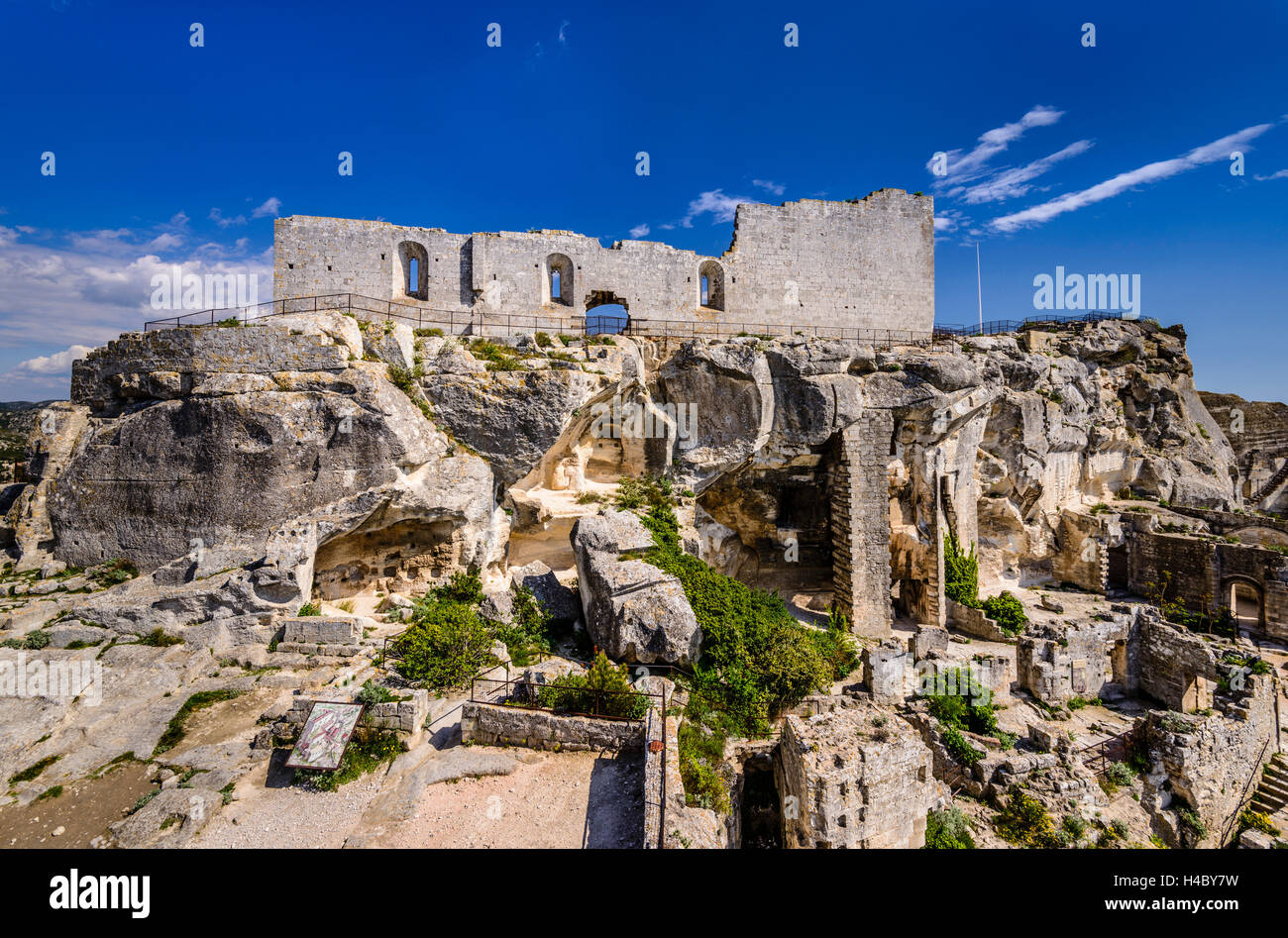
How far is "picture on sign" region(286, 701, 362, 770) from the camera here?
716 cm

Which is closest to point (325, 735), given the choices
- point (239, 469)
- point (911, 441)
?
point (239, 469)

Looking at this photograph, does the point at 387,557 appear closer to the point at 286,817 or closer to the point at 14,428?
the point at 286,817

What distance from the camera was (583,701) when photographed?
28.8 ft

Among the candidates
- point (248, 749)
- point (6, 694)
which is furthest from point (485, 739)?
point (6, 694)

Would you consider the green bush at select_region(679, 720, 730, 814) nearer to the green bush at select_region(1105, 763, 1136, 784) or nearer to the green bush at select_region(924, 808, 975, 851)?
the green bush at select_region(924, 808, 975, 851)

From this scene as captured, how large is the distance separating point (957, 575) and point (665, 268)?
15158 mm

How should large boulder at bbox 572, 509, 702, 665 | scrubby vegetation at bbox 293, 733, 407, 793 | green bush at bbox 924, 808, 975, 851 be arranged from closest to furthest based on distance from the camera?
scrubby vegetation at bbox 293, 733, 407, 793
green bush at bbox 924, 808, 975, 851
large boulder at bbox 572, 509, 702, 665

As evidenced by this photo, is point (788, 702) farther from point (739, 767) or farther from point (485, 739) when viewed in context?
point (485, 739)

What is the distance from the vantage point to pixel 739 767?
8727 millimetres

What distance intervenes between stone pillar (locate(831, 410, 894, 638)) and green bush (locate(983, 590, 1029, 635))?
13.3 ft

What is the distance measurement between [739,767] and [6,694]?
1121cm

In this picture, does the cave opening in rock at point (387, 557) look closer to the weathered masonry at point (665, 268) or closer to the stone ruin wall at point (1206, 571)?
the weathered masonry at point (665, 268)

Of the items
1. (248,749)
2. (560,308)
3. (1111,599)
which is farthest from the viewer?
(1111,599)

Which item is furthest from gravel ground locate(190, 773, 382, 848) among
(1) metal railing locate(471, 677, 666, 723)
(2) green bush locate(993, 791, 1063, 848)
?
(2) green bush locate(993, 791, 1063, 848)
